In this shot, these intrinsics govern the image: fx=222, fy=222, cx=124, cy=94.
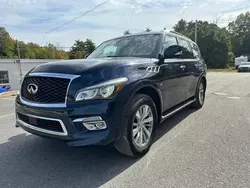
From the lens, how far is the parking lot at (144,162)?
8.82 ft

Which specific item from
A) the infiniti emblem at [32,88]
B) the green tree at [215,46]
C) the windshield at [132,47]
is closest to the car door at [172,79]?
the windshield at [132,47]

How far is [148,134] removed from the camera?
3465 mm

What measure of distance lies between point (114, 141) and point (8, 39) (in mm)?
70981

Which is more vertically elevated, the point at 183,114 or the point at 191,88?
the point at 191,88

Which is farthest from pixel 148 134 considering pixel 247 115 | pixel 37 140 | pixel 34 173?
pixel 247 115

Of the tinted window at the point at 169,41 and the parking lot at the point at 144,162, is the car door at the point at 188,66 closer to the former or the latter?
the tinted window at the point at 169,41

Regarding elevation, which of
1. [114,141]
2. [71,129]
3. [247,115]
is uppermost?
[71,129]

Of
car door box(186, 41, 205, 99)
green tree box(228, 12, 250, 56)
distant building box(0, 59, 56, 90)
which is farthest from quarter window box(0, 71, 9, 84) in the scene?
green tree box(228, 12, 250, 56)

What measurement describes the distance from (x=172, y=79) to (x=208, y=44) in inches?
1873

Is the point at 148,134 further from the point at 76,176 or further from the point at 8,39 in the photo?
the point at 8,39

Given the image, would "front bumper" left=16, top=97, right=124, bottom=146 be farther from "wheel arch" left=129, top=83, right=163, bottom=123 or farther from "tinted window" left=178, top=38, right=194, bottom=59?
"tinted window" left=178, top=38, right=194, bottom=59

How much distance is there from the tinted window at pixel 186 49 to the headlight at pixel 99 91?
2.63 metres

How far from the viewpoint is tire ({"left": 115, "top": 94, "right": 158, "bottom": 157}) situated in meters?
2.97

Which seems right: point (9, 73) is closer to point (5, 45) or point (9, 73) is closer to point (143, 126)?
point (143, 126)
